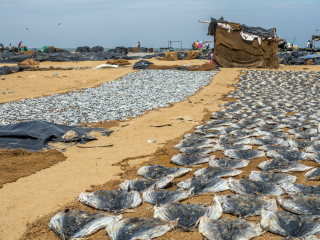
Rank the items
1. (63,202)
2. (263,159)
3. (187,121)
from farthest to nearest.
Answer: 1. (187,121)
2. (263,159)
3. (63,202)

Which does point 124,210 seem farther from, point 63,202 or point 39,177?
point 39,177

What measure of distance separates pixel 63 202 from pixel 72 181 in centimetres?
64

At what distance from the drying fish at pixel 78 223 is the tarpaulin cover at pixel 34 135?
2.77m

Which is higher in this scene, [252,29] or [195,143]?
[252,29]

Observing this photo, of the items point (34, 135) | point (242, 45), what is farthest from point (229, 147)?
point (242, 45)

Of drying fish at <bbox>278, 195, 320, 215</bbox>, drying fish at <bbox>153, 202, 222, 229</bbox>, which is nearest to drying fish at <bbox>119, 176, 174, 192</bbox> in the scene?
drying fish at <bbox>153, 202, 222, 229</bbox>

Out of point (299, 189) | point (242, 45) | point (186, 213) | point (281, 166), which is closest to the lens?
point (186, 213)

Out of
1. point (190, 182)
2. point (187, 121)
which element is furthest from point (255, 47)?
point (190, 182)

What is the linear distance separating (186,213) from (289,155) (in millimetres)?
2684

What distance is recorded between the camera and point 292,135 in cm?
595

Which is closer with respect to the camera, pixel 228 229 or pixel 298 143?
pixel 228 229

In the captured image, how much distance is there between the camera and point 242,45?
19031 mm

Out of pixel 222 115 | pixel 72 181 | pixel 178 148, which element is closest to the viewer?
pixel 72 181

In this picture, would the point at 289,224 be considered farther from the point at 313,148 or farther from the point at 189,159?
the point at 313,148
